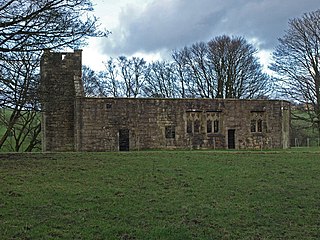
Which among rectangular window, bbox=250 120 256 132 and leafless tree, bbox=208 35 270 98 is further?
leafless tree, bbox=208 35 270 98

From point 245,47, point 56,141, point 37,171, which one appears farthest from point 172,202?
point 245,47

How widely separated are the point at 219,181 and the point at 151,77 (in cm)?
3962

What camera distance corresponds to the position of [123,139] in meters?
29.6

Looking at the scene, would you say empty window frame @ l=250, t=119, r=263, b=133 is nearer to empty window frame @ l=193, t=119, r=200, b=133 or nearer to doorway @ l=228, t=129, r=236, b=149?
doorway @ l=228, t=129, r=236, b=149

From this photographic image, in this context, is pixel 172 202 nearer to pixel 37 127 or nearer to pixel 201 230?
pixel 201 230

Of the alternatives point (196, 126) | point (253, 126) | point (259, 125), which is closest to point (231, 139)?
point (253, 126)

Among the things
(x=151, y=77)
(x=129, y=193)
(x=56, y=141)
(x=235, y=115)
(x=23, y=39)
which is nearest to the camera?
(x=129, y=193)

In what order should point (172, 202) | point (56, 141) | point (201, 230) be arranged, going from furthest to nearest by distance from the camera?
1. point (56, 141)
2. point (172, 202)
3. point (201, 230)

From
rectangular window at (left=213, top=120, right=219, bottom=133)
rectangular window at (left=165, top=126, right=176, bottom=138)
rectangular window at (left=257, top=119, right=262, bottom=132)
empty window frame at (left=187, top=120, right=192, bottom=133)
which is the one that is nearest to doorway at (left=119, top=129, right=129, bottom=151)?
rectangular window at (left=165, top=126, right=176, bottom=138)

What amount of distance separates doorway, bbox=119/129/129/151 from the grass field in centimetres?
1068

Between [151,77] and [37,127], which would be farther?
[151,77]

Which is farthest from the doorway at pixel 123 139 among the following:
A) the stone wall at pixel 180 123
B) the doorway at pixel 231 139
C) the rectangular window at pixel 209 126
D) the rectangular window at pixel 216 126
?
the doorway at pixel 231 139

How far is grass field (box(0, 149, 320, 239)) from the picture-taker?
9.57m

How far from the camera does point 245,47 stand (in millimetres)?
49156
